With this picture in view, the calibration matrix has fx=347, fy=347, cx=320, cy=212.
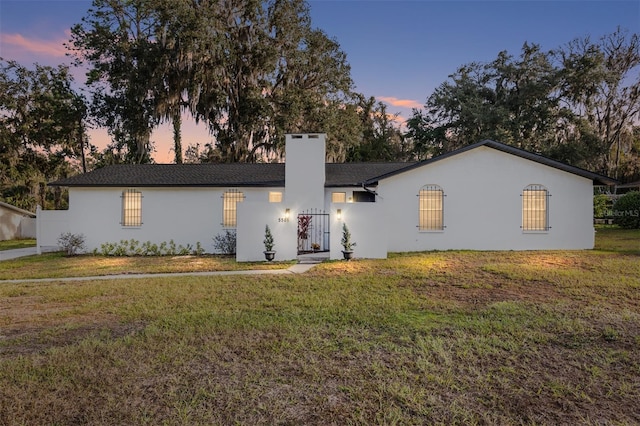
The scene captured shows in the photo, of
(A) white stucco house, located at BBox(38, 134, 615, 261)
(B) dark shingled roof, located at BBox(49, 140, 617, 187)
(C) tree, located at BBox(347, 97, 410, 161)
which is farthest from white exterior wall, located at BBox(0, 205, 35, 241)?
(C) tree, located at BBox(347, 97, 410, 161)

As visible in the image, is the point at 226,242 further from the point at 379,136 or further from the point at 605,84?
the point at 605,84

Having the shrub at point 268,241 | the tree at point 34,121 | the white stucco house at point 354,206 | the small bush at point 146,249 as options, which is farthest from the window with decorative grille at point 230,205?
the tree at point 34,121

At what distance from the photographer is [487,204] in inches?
555

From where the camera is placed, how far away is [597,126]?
112 ft

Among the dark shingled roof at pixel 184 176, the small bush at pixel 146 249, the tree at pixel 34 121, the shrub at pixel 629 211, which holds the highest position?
the tree at pixel 34 121

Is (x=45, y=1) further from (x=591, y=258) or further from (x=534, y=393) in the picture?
(x=591, y=258)

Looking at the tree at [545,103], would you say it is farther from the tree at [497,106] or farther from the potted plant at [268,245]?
the potted plant at [268,245]

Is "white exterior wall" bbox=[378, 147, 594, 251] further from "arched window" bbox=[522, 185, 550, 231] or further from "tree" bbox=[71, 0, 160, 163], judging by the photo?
"tree" bbox=[71, 0, 160, 163]

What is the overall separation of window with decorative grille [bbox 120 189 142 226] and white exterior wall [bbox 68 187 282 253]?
188 millimetres

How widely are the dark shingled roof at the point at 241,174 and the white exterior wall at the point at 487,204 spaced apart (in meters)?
0.43

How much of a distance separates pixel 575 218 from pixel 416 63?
10827mm

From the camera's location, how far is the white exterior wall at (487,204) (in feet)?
45.8

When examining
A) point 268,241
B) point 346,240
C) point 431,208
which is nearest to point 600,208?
point 431,208

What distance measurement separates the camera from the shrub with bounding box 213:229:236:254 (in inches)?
578
